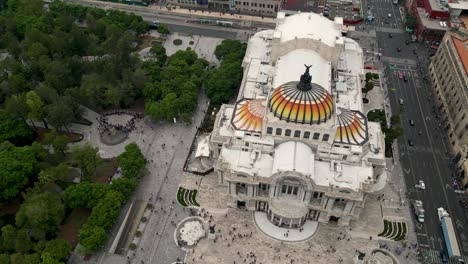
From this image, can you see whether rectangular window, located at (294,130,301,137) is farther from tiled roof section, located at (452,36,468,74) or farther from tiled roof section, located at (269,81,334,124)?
tiled roof section, located at (452,36,468,74)

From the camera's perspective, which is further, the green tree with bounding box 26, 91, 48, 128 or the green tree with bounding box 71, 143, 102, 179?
the green tree with bounding box 26, 91, 48, 128

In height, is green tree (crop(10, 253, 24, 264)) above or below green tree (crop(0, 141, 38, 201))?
below

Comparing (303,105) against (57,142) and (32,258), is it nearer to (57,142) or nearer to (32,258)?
(57,142)

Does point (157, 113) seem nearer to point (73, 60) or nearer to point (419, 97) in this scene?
point (73, 60)

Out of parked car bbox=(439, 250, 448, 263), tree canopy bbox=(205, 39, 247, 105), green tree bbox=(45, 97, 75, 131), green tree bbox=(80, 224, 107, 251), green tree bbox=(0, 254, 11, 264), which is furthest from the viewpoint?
tree canopy bbox=(205, 39, 247, 105)

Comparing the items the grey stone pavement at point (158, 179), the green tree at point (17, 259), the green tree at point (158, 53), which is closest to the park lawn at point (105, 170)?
the grey stone pavement at point (158, 179)

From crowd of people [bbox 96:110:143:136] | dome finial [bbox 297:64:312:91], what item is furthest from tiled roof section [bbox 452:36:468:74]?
crowd of people [bbox 96:110:143:136]

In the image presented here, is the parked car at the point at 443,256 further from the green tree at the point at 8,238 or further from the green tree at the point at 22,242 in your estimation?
the green tree at the point at 8,238

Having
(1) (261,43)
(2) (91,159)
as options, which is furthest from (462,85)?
(2) (91,159)
